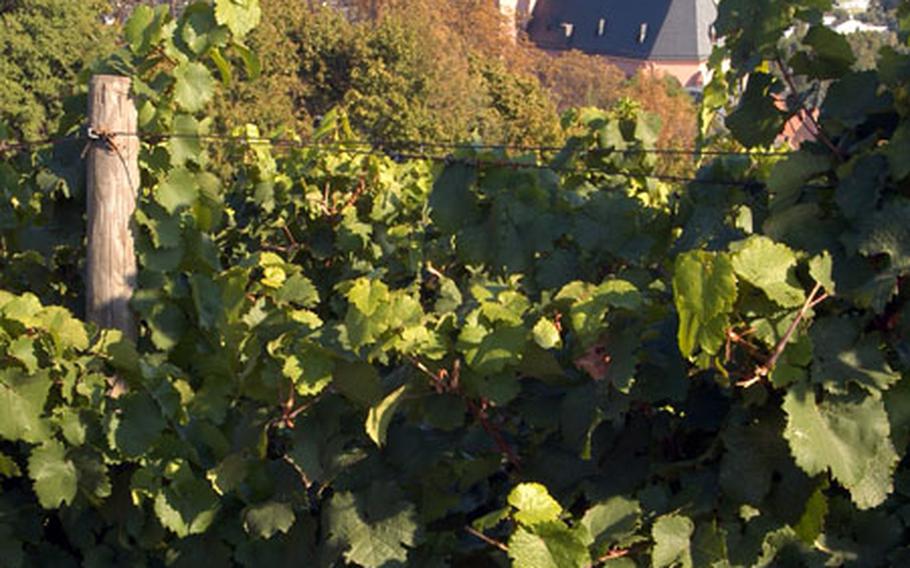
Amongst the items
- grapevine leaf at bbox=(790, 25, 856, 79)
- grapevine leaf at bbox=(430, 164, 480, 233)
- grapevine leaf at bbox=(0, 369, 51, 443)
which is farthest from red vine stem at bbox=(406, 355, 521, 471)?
grapevine leaf at bbox=(0, 369, 51, 443)

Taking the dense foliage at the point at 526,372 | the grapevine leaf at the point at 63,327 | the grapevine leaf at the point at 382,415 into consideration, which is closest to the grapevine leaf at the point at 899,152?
the dense foliage at the point at 526,372

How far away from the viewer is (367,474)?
9.41 ft

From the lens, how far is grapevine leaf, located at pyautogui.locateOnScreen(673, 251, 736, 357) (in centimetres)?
224

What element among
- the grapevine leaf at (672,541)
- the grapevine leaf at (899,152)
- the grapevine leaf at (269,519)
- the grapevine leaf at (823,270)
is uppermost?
the grapevine leaf at (899,152)

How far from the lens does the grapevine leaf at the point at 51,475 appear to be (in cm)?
325

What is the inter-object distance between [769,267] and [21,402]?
1789 mm

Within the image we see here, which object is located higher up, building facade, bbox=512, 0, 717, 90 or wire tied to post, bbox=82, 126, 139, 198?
wire tied to post, bbox=82, 126, 139, 198

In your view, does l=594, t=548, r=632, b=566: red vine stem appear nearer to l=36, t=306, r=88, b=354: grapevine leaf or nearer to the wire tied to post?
l=36, t=306, r=88, b=354: grapevine leaf

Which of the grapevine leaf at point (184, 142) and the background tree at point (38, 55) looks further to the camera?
the background tree at point (38, 55)

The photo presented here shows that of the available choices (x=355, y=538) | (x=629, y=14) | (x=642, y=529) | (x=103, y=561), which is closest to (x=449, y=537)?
(x=355, y=538)

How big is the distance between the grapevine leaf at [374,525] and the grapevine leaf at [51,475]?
79cm

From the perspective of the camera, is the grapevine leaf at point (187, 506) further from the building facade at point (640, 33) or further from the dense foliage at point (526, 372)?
the building facade at point (640, 33)

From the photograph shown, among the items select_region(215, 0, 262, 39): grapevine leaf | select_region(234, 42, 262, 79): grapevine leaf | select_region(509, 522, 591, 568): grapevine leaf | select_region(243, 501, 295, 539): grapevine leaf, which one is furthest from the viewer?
select_region(234, 42, 262, 79): grapevine leaf

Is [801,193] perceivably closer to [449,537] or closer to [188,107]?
[449,537]
